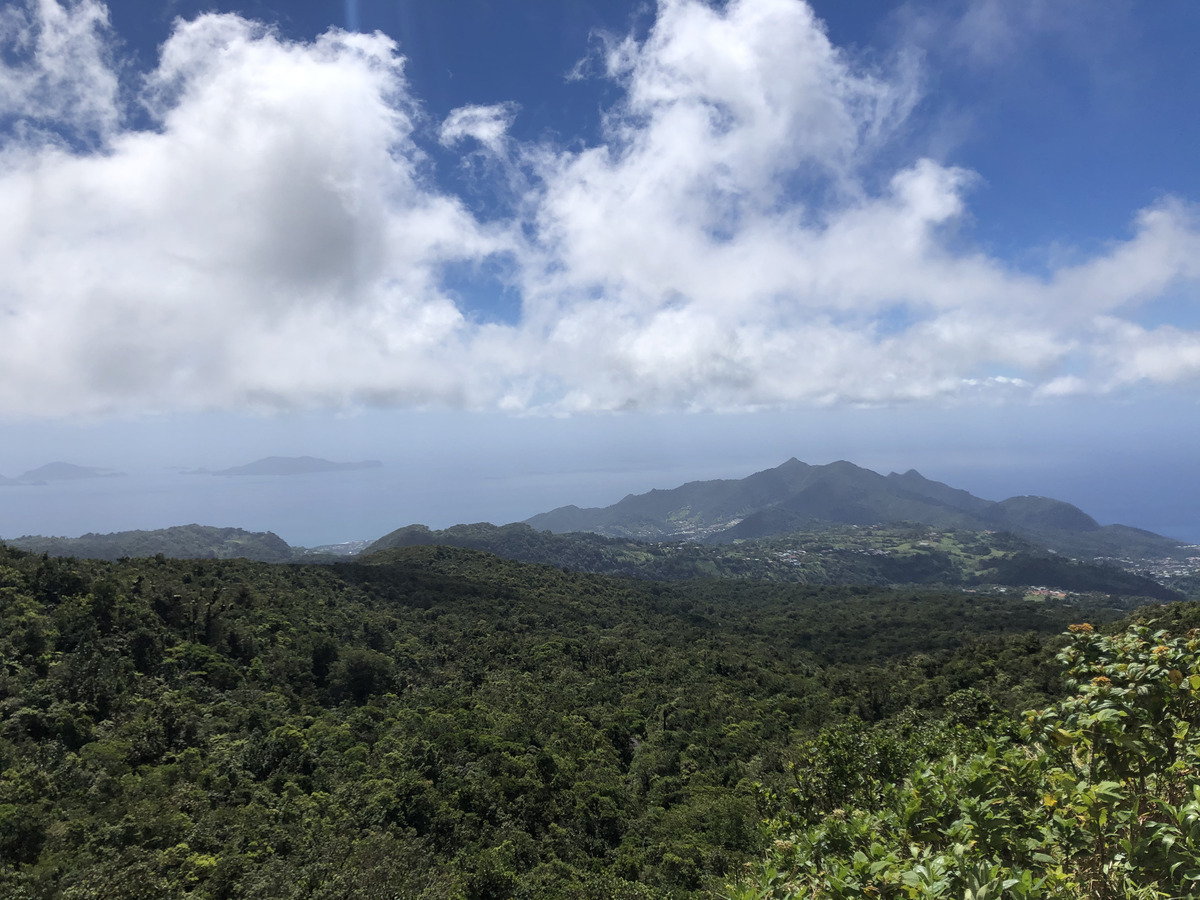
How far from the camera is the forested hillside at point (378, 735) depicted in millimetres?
21125

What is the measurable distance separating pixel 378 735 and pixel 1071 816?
42415 millimetres

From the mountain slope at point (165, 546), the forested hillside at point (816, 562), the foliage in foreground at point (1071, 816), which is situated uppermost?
the foliage in foreground at point (1071, 816)

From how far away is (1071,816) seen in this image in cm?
401

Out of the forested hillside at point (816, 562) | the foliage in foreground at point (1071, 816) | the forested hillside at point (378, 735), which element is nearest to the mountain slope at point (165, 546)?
the forested hillside at point (816, 562)

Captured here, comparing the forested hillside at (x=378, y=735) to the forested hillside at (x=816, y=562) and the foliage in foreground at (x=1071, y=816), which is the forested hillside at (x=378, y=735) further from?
the forested hillside at (x=816, y=562)

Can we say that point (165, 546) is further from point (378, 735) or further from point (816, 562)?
point (816, 562)

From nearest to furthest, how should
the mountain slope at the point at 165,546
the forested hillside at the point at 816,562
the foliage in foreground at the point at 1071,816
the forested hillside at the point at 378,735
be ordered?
the foliage in foreground at the point at 1071,816 → the forested hillside at the point at 378,735 → the mountain slope at the point at 165,546 → the forested hillside at the point at 816,562

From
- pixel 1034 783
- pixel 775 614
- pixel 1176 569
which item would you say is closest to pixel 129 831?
pixel 1034 783

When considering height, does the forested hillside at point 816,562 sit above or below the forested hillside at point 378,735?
below

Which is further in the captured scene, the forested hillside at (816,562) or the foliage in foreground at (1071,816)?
the forested hillside at (816,562)

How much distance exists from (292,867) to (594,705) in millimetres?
30250

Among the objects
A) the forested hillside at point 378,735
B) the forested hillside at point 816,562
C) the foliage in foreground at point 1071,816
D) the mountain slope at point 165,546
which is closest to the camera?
the foliage in foreground at point 1071,816

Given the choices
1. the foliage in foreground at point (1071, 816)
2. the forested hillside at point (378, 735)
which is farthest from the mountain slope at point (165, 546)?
the foliage in foreground at point (1071, 816)

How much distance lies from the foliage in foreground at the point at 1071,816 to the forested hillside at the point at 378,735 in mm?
1383
